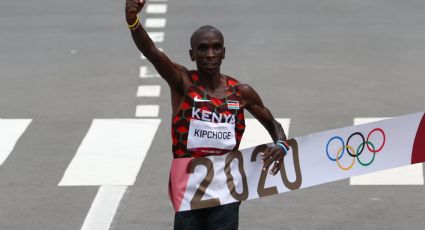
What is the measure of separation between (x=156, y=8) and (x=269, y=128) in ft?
40.3

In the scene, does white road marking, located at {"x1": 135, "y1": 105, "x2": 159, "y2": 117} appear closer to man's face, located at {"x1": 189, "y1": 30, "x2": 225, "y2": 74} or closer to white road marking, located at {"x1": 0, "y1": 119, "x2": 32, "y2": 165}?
white road marking, located at {"x1": 0, "y1": 119, "x2": 32, "y2": 165}

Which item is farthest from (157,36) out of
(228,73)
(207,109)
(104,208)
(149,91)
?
(207,109)

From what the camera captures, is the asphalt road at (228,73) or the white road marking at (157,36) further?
the white road marking at (157,36)

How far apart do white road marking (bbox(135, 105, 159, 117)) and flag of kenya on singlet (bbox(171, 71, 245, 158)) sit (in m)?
7.50

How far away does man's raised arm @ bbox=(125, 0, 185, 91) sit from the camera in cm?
1052

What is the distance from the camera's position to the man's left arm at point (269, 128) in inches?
440

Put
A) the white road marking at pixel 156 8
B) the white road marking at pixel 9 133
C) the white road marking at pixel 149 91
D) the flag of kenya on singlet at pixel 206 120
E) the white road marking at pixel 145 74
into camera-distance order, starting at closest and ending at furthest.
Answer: the flag of kenya on singlet at pixel 206 120 → the white road marking at pixel 9 133 → the white road marking at pixel 149 91 → the white road marking at pixel 145 74 → the white road marking at pixel 156 8

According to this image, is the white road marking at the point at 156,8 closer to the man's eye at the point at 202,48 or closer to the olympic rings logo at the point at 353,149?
the olympic rings logo at the point at 353,149

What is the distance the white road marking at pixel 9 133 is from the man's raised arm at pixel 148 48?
623 centimetres

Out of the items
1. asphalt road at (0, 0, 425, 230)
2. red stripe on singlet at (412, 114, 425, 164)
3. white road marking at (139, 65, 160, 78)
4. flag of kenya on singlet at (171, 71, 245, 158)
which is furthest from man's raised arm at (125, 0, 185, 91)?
white road marking at (139, 65, 160, 78)

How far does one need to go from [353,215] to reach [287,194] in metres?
0.98

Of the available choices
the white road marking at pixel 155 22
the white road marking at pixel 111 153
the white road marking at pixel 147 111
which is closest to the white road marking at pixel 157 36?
the white road marking at pixel 155 22

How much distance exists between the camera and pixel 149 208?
1516 cm

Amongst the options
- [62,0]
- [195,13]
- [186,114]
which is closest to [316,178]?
[186,114]
